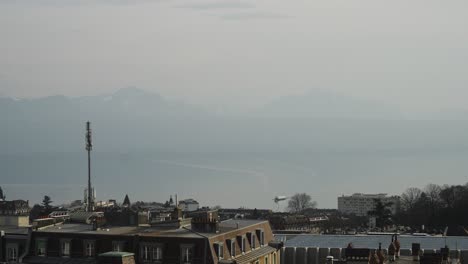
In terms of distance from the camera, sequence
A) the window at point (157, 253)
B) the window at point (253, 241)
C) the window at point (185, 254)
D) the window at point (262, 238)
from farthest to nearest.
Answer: the window at point (262, 238)
the window at point (253, 241)
the window at point (157, 253)
the window at point (185, 254)

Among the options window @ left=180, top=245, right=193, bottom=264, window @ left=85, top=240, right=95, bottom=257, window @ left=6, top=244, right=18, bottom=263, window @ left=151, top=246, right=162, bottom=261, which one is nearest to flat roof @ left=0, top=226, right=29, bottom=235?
window @ left=6, top=244, right=18, bottom=263

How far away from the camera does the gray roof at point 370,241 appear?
222ft

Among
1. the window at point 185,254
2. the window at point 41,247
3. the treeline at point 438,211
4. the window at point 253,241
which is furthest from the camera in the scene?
the treeline at point 438,211

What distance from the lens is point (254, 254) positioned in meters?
49.9

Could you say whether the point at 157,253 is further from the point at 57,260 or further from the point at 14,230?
the point at 14,230

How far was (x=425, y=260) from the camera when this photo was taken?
36812 mm

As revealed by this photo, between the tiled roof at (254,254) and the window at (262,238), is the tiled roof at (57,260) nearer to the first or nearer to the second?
the tiled roof at (254,254)

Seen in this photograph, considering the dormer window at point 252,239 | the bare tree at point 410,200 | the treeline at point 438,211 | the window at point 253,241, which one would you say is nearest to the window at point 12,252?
the dormer window at point 252,239

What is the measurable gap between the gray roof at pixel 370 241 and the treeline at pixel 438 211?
132 ft

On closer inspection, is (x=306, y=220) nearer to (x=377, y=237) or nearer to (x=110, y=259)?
(x=377, y=237)

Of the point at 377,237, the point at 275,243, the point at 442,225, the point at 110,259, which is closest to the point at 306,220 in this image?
the point at 442,225

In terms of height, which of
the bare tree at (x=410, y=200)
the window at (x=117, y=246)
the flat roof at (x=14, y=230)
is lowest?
the window at (x=117, y=246)

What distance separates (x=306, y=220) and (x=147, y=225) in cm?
10905

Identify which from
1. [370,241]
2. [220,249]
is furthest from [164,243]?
[370,241]
